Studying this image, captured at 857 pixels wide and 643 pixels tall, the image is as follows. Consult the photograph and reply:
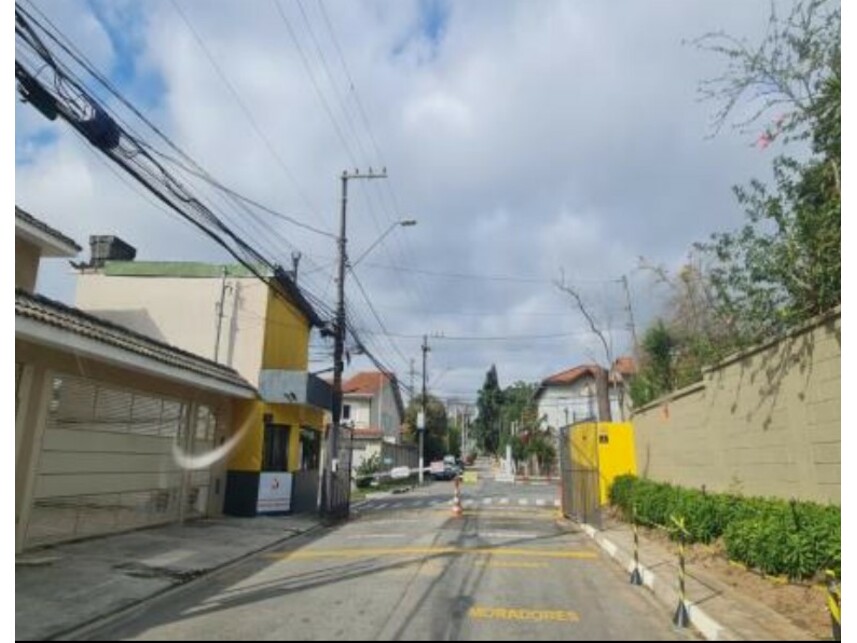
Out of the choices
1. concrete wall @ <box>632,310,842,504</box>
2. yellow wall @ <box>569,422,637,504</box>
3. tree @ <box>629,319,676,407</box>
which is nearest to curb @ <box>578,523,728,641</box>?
concrete wall @ <box>632,310,842,504</box>

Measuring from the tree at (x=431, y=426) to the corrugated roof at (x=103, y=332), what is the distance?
52.8 m

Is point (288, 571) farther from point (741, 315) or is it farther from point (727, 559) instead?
point (741, 315)

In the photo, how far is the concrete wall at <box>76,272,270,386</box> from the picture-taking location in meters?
23.8

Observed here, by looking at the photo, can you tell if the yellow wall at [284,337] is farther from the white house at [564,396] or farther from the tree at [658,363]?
the white house at [564,396]

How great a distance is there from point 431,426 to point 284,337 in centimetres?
5611

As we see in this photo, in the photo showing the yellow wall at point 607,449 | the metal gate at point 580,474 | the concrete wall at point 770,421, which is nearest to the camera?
the concrete wall at point 770,421

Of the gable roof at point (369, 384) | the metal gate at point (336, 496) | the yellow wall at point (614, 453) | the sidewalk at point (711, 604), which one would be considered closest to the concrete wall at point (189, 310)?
the metal gate at point (336, 496)

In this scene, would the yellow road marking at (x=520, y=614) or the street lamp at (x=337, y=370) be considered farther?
the street lamp at (x=337, y=370)

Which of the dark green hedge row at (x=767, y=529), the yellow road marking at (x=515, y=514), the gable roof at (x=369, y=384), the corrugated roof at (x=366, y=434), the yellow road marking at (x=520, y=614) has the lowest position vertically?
the yellow road marking at (x=520, y=614)

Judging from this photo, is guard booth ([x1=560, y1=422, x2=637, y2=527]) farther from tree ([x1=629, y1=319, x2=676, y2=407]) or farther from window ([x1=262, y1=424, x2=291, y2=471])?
window ([x1=262, y1=424, x2=291, y2=471])

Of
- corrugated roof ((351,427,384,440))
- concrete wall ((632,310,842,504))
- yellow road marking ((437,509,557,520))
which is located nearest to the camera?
concrete wall ((632,310,842,504))

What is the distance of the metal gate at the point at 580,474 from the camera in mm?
21266

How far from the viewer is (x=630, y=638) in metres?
8.09

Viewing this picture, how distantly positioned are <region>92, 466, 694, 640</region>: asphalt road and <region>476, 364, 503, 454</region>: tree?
92829mm
